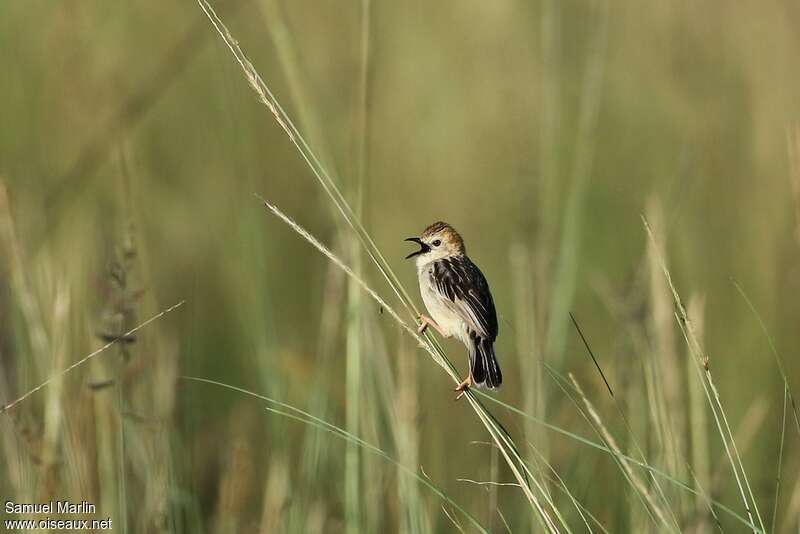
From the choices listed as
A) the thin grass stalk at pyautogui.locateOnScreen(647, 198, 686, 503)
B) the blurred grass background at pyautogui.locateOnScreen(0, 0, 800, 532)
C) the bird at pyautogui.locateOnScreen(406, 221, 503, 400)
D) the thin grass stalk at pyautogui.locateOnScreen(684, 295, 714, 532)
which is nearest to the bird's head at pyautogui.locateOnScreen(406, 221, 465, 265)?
the bird at pyautogui.locateOnScreen(406, 221, 503, 400)

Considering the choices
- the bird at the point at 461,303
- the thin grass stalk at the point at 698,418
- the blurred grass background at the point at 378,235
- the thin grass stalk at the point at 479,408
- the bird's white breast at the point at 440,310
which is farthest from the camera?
the bird's white breast at the point at 440,310

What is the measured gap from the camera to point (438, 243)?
380 cm

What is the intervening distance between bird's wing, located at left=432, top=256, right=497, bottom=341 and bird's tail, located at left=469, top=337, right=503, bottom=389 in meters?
0.04

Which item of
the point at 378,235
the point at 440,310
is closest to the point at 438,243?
the point at 440,310

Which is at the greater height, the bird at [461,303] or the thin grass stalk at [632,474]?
the bird at [461,303]

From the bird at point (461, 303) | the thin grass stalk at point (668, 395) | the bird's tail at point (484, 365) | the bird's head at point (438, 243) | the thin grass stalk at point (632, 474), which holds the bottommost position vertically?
the thin grass stalk at point (632, 474)

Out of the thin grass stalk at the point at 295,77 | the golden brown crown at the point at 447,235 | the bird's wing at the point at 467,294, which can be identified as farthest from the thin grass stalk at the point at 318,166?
the golden brown crown at the point at 447,235

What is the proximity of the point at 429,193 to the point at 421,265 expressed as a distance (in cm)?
299

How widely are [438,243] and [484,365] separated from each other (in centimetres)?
61

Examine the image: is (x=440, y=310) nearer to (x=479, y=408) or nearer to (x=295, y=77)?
(x=295, y=77)

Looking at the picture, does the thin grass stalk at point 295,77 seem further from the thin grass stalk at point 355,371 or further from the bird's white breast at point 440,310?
the bird's white breast at point 440,310

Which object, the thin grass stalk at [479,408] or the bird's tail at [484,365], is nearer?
the thin grass stalk at [479,408]

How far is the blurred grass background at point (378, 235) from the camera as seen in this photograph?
10.1 ft

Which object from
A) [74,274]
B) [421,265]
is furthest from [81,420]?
[421,265]
